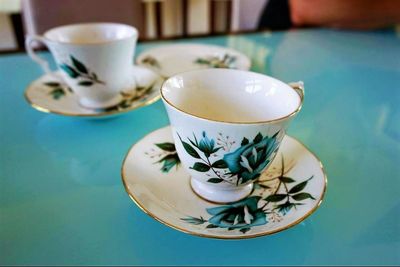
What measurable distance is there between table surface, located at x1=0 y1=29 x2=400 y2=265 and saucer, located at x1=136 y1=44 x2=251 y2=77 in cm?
10

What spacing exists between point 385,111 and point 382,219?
260mm

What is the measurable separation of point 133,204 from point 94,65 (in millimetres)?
226

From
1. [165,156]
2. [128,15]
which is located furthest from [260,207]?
[128,15]

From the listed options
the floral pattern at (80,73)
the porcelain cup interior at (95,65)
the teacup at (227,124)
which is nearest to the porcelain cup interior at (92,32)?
the porcelain cup interior at (95,65)

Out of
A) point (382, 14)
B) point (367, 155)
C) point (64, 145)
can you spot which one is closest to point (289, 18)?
point (382, 14)

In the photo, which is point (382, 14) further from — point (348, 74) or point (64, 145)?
point (64, 145)

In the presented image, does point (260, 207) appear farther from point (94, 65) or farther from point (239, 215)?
point (94, 65)

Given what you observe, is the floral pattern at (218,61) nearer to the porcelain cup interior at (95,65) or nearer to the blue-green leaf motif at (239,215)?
the porcelain cup interior at (95,65)

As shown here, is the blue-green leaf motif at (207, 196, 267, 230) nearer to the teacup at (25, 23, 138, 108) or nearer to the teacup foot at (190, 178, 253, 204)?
the teacup foot at (190, 178, 253, 204)

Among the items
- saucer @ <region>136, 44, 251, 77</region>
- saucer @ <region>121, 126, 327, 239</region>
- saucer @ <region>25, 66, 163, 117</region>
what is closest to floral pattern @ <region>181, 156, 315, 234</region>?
saucer @ <region>121, 126, 327, 239</region>

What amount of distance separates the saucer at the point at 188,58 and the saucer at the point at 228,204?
285 mm

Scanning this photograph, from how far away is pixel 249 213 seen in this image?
35 centimetres

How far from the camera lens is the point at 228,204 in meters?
0.36

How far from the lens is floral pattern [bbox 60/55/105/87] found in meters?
0.50
